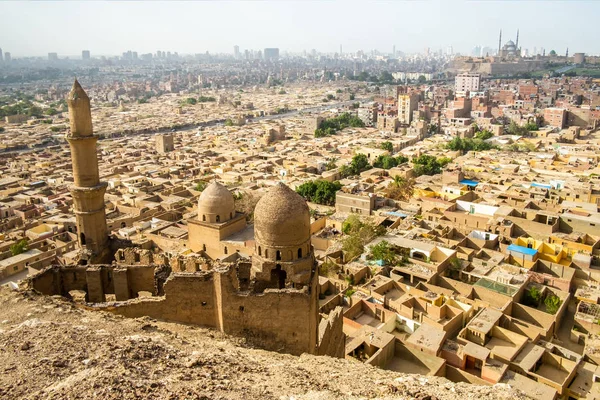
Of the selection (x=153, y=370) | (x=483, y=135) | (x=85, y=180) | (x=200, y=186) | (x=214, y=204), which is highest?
(x=85, y=180)

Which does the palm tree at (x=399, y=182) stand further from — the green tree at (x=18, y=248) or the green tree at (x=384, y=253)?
the green tree at (x=18, y=248)

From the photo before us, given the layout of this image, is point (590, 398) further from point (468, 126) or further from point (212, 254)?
point (468, 126)

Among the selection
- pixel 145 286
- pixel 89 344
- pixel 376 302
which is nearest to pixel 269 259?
pixel 145 286

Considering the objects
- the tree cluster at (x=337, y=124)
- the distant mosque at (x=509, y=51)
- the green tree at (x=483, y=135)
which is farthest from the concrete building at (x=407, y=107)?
the distant mosque at (x=509, y=51)

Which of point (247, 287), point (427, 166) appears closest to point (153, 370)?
point (247, 287)

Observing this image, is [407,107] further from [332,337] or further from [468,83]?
[332,337]

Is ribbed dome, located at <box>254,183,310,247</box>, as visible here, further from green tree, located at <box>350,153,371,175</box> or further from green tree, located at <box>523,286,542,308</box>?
green tree, located at <box>350,153,371,175</box>
